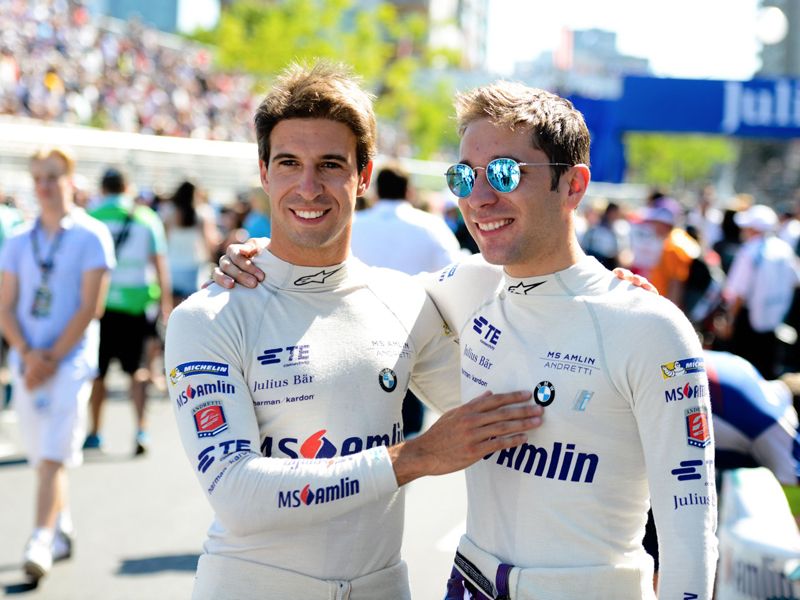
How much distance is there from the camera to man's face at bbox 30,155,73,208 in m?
5.58

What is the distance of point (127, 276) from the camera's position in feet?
27.7

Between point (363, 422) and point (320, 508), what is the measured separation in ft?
1.05

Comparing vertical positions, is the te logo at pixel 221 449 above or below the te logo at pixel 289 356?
below

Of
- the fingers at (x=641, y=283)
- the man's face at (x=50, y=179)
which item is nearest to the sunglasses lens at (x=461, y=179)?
the fingers at (x=641, y=283)

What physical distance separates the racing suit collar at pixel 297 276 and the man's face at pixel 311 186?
24mm

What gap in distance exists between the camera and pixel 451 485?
24.3ft

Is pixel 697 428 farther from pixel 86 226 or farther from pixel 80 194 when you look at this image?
pixel 80 194

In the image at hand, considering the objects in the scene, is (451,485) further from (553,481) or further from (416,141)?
(416,141)

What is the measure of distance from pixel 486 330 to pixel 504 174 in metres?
0.42

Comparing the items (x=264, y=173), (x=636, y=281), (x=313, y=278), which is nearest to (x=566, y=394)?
(x=636, y=281)

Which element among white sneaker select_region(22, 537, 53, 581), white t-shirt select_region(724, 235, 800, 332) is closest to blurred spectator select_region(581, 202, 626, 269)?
white t-shirt select_region(724, 235, 800, 332)

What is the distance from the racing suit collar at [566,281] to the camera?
8.23ft

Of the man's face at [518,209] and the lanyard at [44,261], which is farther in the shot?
the lanyard at [44,261]

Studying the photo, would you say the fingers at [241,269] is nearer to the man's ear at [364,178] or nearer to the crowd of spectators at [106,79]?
the man's ear at [364,178]
